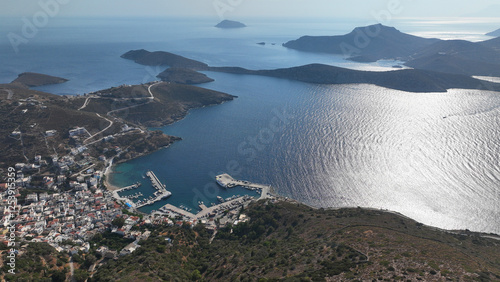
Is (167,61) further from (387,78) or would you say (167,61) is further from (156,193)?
(156,193)

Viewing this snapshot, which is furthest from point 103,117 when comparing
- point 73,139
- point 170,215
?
point 170,215

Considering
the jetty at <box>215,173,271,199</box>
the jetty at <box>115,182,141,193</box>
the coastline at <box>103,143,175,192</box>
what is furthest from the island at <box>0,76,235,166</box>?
the jetty at <box>215,173,271,199</box>

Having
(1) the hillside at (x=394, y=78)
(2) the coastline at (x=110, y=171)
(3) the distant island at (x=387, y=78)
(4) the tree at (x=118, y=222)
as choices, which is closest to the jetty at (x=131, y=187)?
(2) the coastline at (x=110, y=171)

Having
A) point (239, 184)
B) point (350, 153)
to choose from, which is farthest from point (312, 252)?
point (350, 153)

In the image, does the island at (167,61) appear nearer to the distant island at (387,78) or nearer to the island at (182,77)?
the distant island at (387,78)

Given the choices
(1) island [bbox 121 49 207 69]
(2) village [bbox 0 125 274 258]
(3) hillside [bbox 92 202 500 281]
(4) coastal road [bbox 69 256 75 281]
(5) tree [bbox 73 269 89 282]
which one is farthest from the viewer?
(1) island [bbox 121 49 207 69]

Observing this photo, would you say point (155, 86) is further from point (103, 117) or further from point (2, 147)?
point (2, 147)

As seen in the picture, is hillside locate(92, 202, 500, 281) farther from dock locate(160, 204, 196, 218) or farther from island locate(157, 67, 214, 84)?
island locate(157, 67, 214, 84)
